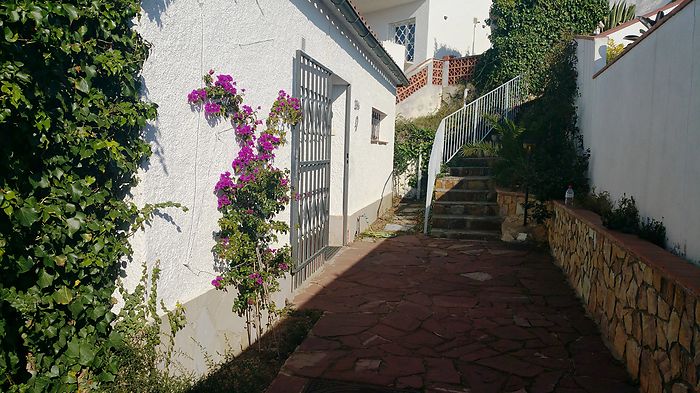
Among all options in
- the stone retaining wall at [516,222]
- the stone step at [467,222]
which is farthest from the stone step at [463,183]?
the stone retaining wall at [516,222]

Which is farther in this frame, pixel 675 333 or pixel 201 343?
pixel 201 343

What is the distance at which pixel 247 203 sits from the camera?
13.6 ft

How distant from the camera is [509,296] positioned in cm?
574

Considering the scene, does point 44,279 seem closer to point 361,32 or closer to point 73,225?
point 73,225

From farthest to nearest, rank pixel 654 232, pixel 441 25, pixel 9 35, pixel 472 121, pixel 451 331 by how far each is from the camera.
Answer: pixel 441 25, pixel 472 121, pixel 451 331, pixel 654 232, pixel 9 35

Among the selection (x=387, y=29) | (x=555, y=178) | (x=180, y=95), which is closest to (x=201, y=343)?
(x=180, y=95)

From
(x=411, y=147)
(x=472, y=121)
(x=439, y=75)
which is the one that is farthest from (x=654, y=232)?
(x=439, y=75)

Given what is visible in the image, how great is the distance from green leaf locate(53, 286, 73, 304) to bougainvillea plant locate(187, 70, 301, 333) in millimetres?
1435

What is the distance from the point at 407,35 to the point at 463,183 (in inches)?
435

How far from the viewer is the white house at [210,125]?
3018mm

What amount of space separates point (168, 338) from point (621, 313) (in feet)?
11.3

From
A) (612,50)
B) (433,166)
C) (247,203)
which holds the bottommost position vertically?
(247,203)

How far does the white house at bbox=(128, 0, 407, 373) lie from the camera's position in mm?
3018

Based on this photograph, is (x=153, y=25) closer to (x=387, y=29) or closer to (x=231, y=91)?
(x=231, y=91)
